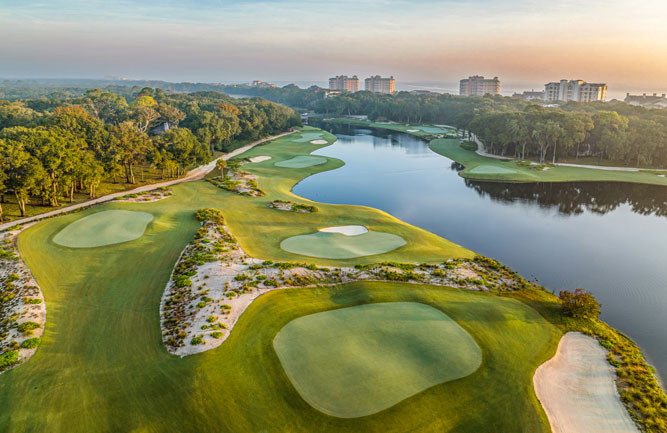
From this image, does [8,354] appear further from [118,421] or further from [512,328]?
[512,328]

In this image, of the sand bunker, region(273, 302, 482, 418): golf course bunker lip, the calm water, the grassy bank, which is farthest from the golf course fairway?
the sand bunker

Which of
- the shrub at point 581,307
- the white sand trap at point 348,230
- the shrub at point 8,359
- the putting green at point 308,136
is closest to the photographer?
the shrub at point 8,359

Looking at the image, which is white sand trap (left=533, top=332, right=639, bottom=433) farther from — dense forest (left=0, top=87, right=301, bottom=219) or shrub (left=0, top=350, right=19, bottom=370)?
dense forest (left=0, top=87, right=301, bottom=219)

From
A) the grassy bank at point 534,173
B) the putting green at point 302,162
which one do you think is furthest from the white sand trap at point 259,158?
the grassy bank at point 534,173

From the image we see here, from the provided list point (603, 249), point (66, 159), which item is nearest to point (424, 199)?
point (603, 249)

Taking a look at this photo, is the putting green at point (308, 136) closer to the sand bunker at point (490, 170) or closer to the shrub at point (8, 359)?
the sand bunker at point (490, 170)

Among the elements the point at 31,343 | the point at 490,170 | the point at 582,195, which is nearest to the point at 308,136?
the point at 490,170
